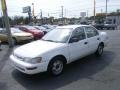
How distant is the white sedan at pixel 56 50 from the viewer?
205 inches

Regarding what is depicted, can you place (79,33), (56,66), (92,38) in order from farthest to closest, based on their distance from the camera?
(92,38), (79,33), (56,66)

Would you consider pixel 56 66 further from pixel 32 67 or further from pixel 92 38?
pixel 92 38

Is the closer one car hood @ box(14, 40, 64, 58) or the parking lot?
the parking lot

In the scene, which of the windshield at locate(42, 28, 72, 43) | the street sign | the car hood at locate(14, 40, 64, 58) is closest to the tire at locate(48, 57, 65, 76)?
the car hood at locate(14, 40, 64, 58)

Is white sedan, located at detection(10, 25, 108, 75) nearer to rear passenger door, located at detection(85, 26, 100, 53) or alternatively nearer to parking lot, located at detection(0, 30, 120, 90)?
rear passenger door, located at detection(85, 26, 100, 53)

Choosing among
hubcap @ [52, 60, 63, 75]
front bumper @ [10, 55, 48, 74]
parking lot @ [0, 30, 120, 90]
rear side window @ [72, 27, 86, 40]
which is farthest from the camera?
rear side window @ [72, 27, 86, 40]

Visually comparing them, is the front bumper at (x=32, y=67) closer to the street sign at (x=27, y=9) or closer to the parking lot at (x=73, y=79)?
the parking lot at (x=73, y=79)

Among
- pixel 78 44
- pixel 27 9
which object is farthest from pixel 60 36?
pixel 27 9

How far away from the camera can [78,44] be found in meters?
6.38

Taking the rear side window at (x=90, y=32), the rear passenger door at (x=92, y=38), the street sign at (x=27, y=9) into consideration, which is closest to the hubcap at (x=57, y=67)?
the rear passenger door at (x=92, y=38)

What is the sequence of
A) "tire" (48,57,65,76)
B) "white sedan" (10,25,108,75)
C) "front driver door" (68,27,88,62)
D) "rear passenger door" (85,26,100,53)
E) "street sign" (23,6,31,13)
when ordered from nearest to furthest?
"white sedan" (10,25,108,75) < "tire" (48,57,65,76) < "front driver door" (68,27,88,62) < "rear passenger door" (85,26,100,53) < "street sign" (23,6,31,13)

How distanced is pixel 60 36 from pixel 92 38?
1.58m

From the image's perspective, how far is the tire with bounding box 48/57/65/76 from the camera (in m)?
5.52

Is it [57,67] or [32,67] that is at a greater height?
[32,67]
